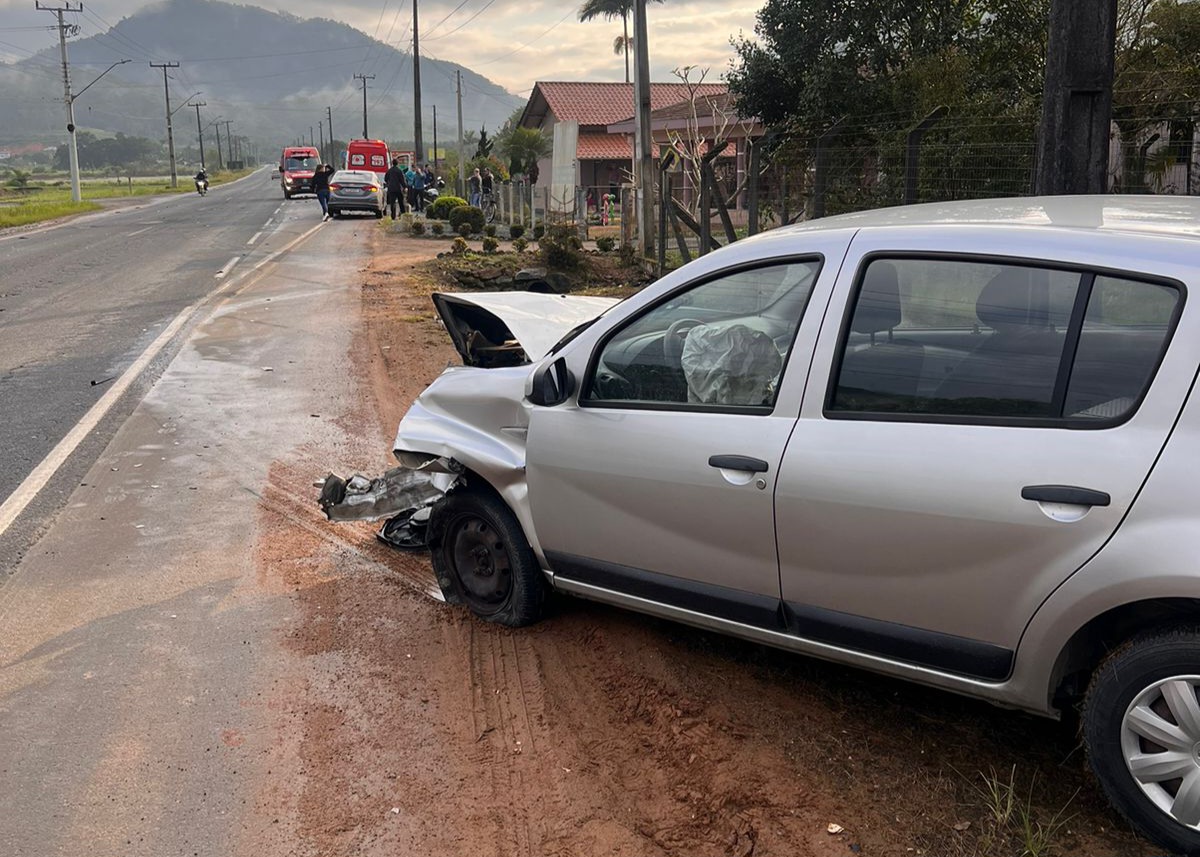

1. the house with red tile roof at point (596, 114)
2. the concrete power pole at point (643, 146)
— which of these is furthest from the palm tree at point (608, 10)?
the concrete power pole at point (643, 146)

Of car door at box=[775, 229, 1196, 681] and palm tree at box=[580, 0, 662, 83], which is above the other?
palm tree at box=[580, 0, 662, 83]

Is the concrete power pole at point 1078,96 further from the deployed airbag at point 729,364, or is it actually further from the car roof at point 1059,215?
the deployed airbag at point 729,364

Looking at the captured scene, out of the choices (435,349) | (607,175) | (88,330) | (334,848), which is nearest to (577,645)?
(334,848)

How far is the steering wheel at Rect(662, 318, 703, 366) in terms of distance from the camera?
4.02 m

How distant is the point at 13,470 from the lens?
7156mm

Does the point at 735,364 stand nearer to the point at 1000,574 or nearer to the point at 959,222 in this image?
the point at 959,222

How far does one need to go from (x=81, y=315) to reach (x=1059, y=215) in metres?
13.8

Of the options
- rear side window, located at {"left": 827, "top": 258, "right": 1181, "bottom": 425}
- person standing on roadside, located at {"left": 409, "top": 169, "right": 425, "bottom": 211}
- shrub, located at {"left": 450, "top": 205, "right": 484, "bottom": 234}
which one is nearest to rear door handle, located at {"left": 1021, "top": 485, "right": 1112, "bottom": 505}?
rear side window, located at {"left": 827, "top": 258, "right": 1181, "bottom": 425}

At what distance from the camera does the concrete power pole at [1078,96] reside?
5.79m

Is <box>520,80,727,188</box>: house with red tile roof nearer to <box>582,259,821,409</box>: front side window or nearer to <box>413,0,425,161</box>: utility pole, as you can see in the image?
<box>413,0,425,161</box>: utility pole

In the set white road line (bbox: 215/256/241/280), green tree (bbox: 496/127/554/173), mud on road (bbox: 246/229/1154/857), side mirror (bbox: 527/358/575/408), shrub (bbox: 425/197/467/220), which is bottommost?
mud on road (bbox: 246/229/1154/857)

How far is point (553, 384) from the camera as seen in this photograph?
418 cm

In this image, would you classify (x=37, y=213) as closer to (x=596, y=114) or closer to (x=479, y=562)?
(x=596, y=114)

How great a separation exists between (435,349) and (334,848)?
29.2ft
